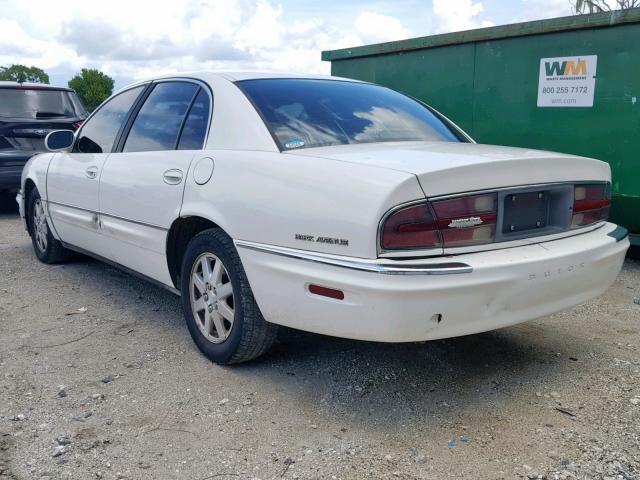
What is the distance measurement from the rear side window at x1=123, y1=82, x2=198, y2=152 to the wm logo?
3629 millimetres

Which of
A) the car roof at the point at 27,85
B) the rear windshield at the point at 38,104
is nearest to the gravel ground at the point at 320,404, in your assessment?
the rear windshield at the point at 38,104

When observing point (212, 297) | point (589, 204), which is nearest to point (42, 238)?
point (212, 297)

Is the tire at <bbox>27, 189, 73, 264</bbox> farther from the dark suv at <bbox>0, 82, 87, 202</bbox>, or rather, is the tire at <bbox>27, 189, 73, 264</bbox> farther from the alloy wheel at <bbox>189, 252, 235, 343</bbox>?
the dark suv at <bbox>0, 82, 87, 202</bbox>

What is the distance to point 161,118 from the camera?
4121 mm

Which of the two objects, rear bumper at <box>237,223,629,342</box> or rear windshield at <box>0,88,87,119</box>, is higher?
rear windshield at <box>0,88,87,119</box>

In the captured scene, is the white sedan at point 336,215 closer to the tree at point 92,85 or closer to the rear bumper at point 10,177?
the rear bumper at point 10,177

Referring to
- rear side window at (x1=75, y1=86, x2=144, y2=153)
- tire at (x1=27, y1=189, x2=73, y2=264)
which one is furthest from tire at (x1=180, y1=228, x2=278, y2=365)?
tire at (x1=27, y1=189, x2=73, y2=264)

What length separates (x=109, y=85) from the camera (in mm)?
55906

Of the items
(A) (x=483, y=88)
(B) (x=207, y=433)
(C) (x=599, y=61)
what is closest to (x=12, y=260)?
(B) (x=207, y=433)

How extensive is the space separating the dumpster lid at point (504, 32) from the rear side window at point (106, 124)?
3446mm

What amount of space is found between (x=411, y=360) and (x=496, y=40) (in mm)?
4024

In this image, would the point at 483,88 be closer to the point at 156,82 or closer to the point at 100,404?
the point at 156,82

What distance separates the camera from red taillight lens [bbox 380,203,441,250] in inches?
103

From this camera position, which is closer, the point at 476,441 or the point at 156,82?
the point at 476,441
